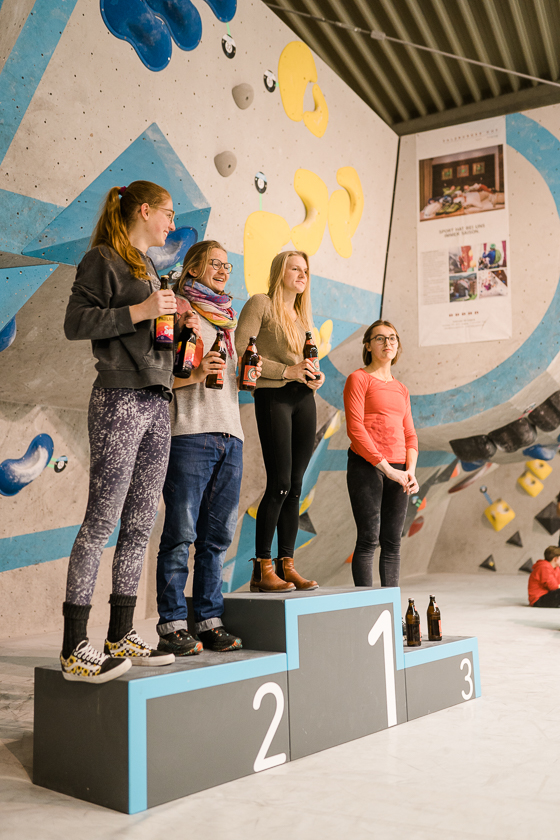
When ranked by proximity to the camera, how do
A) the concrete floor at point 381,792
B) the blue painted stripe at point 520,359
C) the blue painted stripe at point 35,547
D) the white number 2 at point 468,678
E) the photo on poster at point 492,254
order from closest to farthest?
1. the concrete floor at point 381,792
2. the white number 2 at point 468,678
3. the blue painted stripe at point 35,547
4. the blue painted stripe at point 520,359
5. the photo on poster at point 492,254

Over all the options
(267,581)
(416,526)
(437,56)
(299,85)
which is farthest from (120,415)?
(416,526)

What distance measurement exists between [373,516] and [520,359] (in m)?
3.42

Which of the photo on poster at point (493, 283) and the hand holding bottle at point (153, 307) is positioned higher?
the photo on poster at point (493, 283)

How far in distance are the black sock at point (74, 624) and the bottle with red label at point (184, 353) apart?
77 centimetres

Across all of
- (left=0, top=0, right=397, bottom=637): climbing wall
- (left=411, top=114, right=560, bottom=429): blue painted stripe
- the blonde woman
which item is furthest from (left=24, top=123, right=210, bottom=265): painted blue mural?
(left=411, top=114, right=560, bottom=429): blue painted stripe

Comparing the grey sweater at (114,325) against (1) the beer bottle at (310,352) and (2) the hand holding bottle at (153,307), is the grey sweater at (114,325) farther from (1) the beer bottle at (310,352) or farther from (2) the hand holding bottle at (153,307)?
(1) the beer bottle at (310,352)

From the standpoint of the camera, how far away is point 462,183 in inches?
243

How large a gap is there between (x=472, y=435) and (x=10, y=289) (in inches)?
198

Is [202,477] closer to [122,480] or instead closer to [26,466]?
[122,480]

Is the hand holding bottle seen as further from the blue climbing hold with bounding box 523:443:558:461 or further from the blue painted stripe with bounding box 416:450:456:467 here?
the blue climbing hold with bounding box 523:443:558:461

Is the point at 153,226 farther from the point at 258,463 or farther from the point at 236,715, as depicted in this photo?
the point at 258,463

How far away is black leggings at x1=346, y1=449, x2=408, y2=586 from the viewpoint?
128 inches

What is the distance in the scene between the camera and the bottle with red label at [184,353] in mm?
2312

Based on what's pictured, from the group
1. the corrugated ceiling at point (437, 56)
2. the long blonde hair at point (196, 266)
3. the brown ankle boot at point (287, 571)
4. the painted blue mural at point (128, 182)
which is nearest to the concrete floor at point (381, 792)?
the brown ankle boot at point (287, 571)
